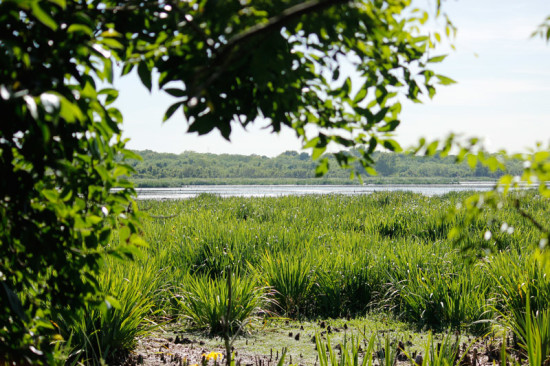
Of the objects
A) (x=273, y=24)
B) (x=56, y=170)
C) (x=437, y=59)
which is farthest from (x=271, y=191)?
(x=273, y=24)

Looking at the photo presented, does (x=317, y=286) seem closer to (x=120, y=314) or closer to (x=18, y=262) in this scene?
(x=120, y=314)

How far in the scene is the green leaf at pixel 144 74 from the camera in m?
1.91

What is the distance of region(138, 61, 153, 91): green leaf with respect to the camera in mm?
1910

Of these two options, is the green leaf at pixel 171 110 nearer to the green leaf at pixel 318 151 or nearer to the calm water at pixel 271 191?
the green leaf at pixel 318 151

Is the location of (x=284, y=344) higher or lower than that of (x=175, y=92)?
lower

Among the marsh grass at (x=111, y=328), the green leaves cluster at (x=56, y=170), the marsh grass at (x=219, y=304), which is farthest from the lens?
the marsh grass at (x=219, y=304)

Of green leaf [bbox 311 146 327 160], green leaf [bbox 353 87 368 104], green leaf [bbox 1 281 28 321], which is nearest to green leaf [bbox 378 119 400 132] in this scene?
green leaf [bbox 353 87 368 104]

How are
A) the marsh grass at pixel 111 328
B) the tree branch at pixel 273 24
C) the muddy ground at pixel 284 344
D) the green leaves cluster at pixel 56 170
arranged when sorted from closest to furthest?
the tree branch at pixel 273 24 < the green leaves cluster at pixel 56 170 < the marsh grass at pixel 111 328 < the muddy ground at pixel 284 344

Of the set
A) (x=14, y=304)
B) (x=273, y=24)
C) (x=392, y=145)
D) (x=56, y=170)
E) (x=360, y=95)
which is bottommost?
(x=14, y=304)

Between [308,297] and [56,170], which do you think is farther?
[308,297]

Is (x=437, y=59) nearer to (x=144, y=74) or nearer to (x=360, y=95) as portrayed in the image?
(x=360, y=95)

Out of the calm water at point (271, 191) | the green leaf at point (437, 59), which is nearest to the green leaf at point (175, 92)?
the green leaf at point (437, 59)

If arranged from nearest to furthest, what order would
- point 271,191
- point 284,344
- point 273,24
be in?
1. point 273,24
2. point 284,344
3. point 271,191

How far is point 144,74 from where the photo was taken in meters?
1.92
